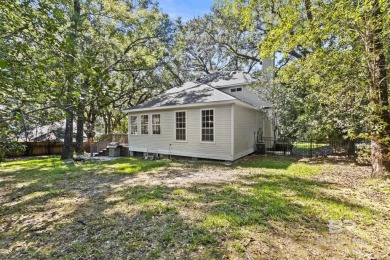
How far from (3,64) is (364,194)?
7.01 meters

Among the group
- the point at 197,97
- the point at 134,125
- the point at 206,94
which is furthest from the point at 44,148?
the point at 206,94

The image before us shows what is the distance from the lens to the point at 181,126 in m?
10.8

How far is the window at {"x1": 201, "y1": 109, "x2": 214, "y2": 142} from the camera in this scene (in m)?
9.81

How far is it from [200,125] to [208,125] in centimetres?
A: 42

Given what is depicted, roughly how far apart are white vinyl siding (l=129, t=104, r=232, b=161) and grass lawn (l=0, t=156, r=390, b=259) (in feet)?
9.74

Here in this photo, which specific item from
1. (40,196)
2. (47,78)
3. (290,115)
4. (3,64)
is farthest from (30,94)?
(290,115)

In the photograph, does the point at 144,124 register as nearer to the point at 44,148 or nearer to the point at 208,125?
the point at 208,125

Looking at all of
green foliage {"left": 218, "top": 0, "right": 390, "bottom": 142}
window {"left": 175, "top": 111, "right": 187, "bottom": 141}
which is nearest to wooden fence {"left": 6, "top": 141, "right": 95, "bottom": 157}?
window {"left": 175, "top": 111, "right": 187, "bottom": 141}

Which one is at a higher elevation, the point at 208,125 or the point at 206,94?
the point at 206,94

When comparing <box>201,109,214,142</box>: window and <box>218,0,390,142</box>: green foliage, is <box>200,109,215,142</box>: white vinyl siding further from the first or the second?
<box>218,0,390,142</box>: green foliage

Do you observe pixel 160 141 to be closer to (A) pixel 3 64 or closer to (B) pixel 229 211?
(B) pixel 229 211

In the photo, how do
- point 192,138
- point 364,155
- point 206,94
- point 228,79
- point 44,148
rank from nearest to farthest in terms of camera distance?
1. point 364,155
2. point 192,138
3. point 206,94
4. point 228,79
5. point 44,148

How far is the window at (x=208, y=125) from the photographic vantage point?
981 cm

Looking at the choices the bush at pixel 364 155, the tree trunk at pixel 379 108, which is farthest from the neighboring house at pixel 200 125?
the bush at pixel 364 155
